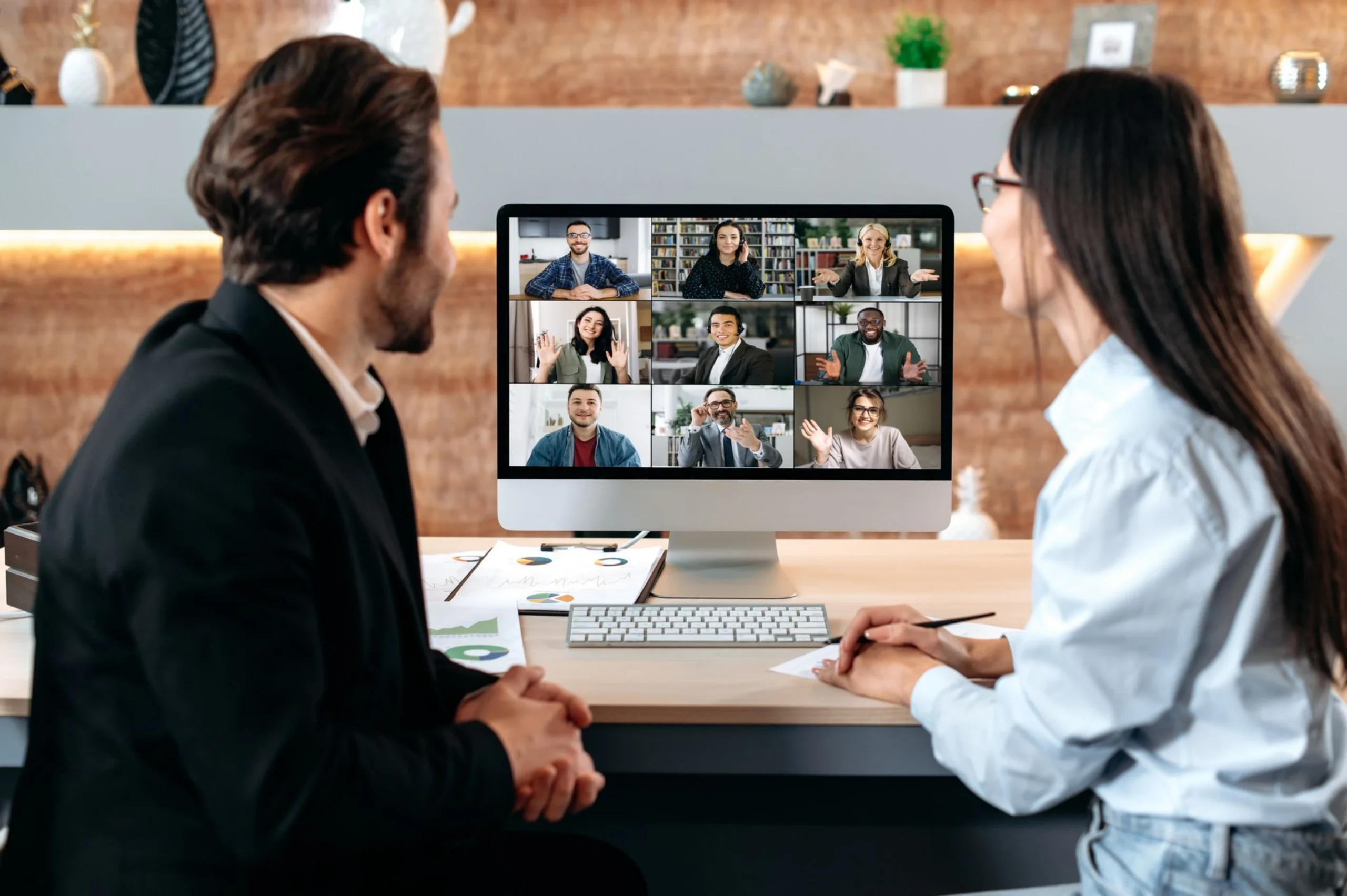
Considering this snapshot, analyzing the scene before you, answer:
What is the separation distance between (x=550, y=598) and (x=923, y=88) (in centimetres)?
121

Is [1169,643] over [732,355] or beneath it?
beneath

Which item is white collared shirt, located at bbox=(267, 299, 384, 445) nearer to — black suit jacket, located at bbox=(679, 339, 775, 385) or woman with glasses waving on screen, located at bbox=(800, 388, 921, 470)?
black suit jacket, located at bbox=(679, 339, 775, 385)

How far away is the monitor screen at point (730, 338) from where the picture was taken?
1.57m

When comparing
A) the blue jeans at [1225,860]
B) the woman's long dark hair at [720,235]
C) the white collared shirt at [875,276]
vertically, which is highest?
the woman's long dark hair at [720,235]

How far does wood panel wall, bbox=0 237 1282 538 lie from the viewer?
2373 millimetres

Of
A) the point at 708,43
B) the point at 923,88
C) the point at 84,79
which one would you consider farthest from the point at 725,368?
the point at 84,79

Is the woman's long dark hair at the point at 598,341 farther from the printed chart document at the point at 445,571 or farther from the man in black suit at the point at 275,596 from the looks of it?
the man in black suit at the point at 275,596

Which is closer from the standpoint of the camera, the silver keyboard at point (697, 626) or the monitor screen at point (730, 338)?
the silver keyboard at point (697, 626)

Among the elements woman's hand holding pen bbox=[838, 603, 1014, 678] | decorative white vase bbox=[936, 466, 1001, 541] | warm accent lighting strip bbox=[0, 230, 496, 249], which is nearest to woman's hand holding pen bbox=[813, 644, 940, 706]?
woman's hand holding pen bbox=[838, 603, 1014, 678]

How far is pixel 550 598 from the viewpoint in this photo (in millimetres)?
1554

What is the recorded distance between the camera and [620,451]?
160 centimetres

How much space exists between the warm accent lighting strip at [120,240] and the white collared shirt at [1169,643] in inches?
62.5

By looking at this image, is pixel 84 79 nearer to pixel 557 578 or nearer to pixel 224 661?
pixel 557 578

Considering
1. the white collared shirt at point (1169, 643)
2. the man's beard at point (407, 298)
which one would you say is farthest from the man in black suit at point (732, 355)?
the white collared shirt at point (1169, 643)
